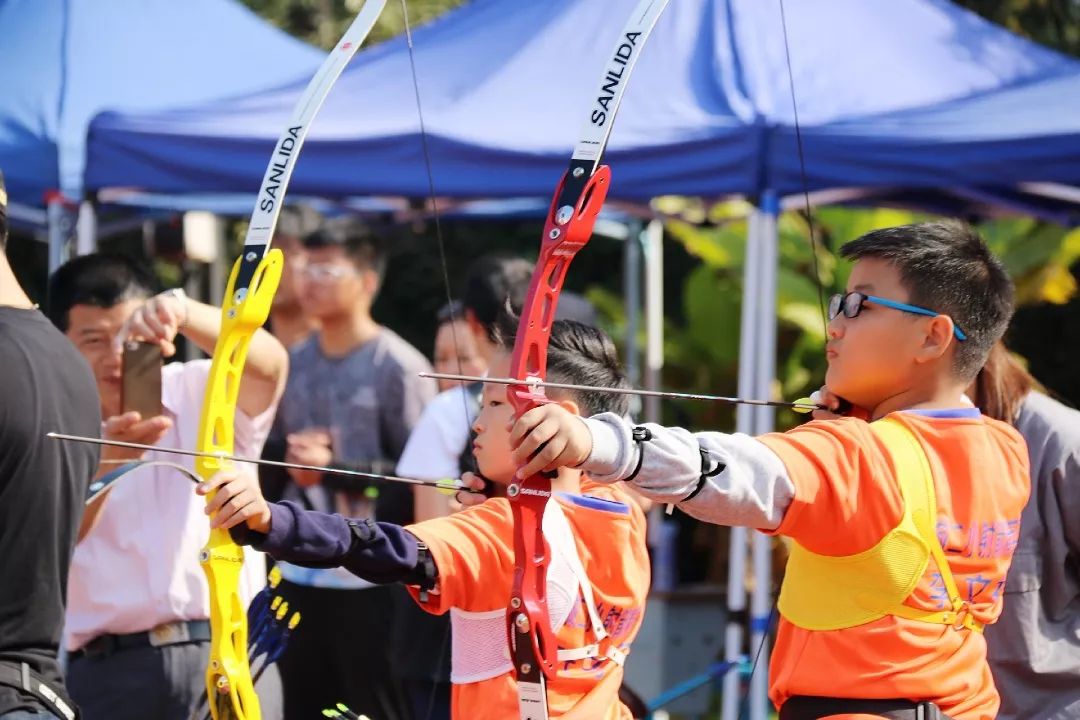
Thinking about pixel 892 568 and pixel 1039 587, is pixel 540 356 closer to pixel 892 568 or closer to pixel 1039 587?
pixel 892 568

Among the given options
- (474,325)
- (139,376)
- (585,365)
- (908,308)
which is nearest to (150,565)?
(139,376)

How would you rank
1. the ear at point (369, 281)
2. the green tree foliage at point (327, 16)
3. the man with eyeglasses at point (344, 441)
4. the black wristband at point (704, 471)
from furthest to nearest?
the green tree foliage at point (327, 16), the ear at point (369, 281), the man with eyeglasses at point (344, 441), the black wristband at point (704, 471)

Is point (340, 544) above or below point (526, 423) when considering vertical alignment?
below

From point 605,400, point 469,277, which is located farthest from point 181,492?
point 469,277

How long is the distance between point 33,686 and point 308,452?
2.02m

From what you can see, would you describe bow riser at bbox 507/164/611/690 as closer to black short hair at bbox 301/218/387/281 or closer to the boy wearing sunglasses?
the boy wearing sunglasses

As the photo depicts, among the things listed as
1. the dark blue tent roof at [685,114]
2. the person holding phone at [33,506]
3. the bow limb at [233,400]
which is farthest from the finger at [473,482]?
the dark blue tent roof at [685,114]

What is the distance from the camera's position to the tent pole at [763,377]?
4496 mm

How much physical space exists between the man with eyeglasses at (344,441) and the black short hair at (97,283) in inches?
32.6

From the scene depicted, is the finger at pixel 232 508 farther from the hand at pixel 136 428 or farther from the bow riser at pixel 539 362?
the hand at pixel 136 428

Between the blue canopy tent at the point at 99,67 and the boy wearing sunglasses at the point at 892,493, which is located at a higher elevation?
the blue canopy tent at the point at 99,67

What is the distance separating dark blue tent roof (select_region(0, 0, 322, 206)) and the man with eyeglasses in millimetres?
905

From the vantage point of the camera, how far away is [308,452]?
441 centimetres

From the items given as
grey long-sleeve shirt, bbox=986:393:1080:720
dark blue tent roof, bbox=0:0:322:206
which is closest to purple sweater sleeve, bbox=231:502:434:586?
grey long-sleeve shirt, bbox=986:393:1080:720
